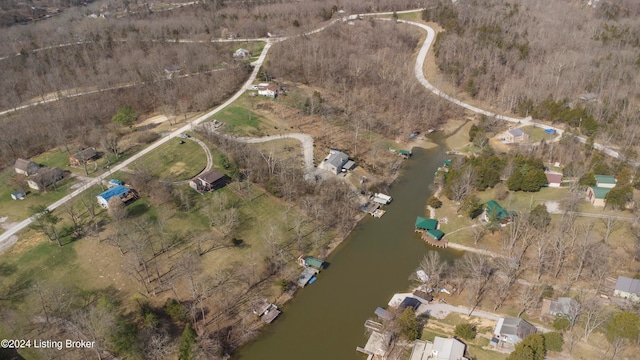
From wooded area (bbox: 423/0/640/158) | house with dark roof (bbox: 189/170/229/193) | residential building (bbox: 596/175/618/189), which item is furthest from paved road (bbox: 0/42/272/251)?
residential building (bbox: 596/175/618/189)

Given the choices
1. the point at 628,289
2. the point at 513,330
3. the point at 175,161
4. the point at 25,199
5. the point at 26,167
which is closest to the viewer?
the point at 513,330

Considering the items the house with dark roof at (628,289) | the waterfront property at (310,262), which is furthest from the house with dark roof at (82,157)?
the house with dark roof at (628,289)

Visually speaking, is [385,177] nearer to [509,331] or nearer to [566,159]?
[566,159]

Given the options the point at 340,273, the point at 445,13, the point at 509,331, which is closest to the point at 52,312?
the point at 340,273

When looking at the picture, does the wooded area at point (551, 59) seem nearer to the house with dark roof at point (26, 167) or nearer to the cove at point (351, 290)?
the cove at point (351, 290)

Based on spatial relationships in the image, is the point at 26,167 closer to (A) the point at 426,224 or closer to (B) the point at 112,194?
(B) the point at 112,194

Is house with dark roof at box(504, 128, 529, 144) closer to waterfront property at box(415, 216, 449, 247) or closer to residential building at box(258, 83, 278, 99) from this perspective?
waterfront property at box(415, 216, 449, 247)

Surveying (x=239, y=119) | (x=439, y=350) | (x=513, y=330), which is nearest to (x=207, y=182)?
(x=239, y=119)
